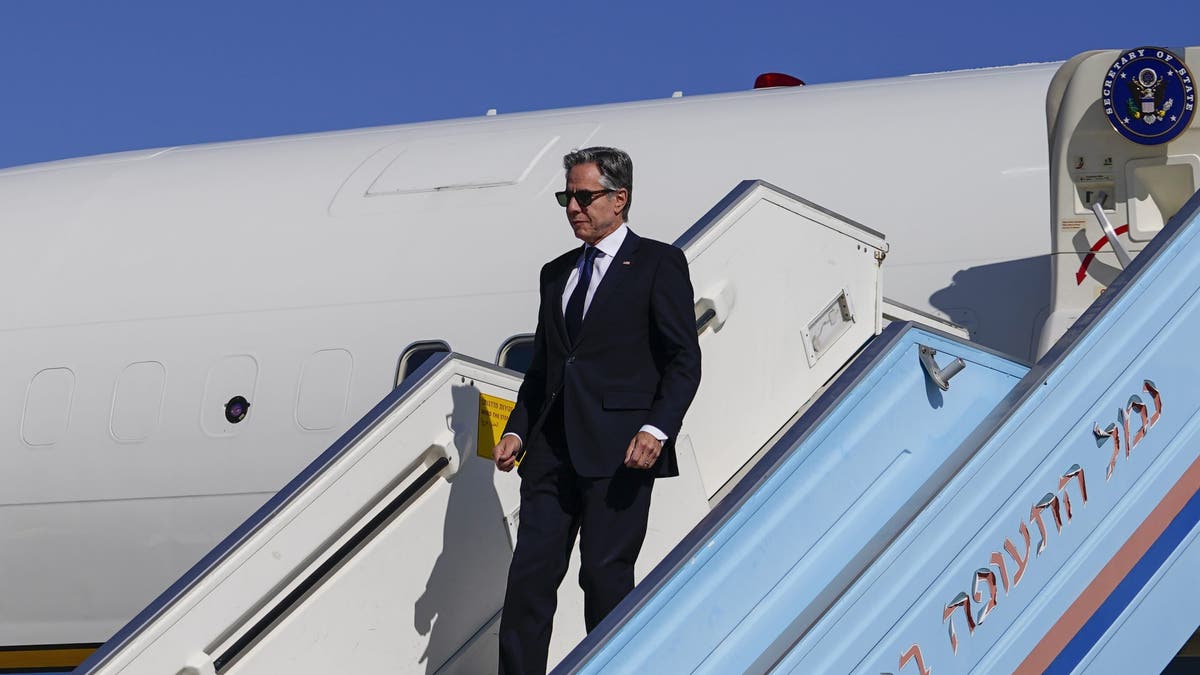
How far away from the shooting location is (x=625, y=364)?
3.89 metres

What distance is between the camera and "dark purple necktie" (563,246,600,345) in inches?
157

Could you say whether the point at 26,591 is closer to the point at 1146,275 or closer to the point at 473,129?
the point at 473,129

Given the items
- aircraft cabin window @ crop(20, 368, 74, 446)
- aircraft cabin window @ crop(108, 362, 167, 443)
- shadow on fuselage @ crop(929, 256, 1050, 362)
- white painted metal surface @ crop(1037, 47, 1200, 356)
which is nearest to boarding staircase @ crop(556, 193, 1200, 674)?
white painted metal surface @ crop(1037, 47, 1200, 356)

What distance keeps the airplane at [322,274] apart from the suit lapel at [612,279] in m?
2.96

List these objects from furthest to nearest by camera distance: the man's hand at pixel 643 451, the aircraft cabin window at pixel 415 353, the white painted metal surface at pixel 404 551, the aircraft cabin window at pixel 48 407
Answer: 1. the aircraft cabin window at pixel 48 407
2. the aircraft cabin window at pixel 415 353
3. the white painted metal surface at pixel 404 551
4. the man's hand at pixel 643 451

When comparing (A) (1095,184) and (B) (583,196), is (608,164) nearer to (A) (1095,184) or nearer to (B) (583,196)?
(B) (583,196)

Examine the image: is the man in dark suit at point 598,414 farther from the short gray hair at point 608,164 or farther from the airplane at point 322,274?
the airplane at point 322,274

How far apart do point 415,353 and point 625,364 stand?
3.45 metres

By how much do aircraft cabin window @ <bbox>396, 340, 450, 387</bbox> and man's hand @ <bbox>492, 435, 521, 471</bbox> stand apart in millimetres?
3273

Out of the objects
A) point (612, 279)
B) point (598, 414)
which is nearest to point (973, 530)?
point (598, 414)

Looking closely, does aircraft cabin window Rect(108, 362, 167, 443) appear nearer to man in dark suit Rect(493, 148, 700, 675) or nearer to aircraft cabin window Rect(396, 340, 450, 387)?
aircraft cabin window Rect(396, 340, 450, 387)

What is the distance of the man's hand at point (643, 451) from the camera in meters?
3.67

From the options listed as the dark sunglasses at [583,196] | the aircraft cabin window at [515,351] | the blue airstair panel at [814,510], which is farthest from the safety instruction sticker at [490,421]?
the aircraft cabin window at [515,351]

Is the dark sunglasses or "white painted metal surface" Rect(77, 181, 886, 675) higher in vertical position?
the dark sunglasses
